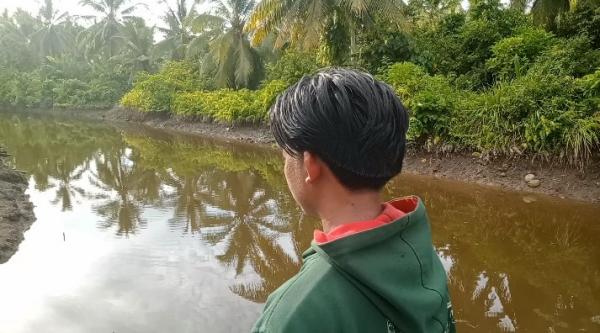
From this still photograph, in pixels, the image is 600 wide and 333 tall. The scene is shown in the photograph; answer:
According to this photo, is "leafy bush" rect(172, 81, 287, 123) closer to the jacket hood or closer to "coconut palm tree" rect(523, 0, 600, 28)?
"coconut palm tree" rect(523, 0, 600, 28)

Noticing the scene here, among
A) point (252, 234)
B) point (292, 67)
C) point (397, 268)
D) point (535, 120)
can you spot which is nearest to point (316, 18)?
point (292, 67)

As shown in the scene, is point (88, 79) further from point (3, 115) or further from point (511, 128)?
point (511, 128)

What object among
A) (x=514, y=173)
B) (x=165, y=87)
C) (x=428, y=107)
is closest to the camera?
(x=514, y=173)

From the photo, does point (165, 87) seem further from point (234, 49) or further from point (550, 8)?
point (550, 8)

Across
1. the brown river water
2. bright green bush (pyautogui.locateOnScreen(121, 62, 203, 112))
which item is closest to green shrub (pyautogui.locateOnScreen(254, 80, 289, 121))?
the brown river water

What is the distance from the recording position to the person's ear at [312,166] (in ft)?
3.01

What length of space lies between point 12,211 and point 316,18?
8.01 meters

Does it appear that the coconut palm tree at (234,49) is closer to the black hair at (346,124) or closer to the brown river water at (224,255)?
the brown river water at (224,255)

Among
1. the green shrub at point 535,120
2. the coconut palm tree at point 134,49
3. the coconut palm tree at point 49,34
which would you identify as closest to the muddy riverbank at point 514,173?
the green shrub at point 535,120

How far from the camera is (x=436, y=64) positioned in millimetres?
12250

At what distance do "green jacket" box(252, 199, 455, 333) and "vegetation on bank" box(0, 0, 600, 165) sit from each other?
24.1ft

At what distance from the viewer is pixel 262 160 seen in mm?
11812

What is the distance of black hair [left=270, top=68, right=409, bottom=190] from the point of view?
876mm

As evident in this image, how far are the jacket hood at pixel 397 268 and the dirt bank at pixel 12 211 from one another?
5.48 metres
